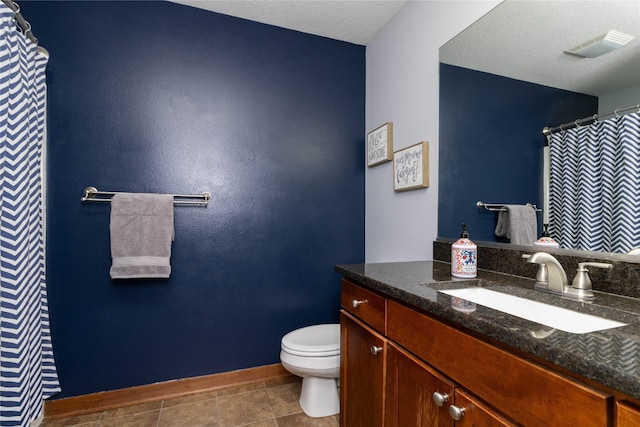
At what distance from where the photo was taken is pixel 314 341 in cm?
184

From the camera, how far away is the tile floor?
5.47 feet

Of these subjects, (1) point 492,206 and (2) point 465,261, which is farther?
(1) point 492,206

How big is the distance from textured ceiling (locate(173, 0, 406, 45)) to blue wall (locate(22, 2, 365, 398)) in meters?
0.07

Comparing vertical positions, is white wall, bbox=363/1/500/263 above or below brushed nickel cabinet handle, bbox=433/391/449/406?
above

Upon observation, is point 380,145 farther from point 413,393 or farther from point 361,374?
point 413,393

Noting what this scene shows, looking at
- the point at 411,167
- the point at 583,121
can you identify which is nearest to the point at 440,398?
the point at 583,121

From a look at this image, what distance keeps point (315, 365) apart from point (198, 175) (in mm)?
1292

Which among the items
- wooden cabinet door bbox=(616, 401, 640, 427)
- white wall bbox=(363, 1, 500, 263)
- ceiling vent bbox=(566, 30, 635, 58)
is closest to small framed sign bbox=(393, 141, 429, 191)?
white wall bbox=(363, 1, 500, 263)

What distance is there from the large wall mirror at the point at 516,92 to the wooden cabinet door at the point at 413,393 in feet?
2.36

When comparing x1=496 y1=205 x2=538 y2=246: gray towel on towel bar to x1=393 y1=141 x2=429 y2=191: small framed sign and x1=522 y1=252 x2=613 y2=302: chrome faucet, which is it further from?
x1=393 y1=141 x2=429 y2=191: small framed sign

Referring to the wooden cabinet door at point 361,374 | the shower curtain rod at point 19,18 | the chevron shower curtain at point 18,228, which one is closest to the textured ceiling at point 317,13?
the shower curtain rod at point 19,18

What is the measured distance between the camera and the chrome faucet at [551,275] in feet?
3.11

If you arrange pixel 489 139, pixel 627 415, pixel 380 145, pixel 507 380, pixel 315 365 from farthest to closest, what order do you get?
pixel 380 145
pixel 315 365
pixel 489 139
pixel 507 380
pixel 627 415

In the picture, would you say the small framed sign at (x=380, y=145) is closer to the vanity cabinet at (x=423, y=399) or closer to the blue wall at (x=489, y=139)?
the blue wall at (x=489, y=139)
